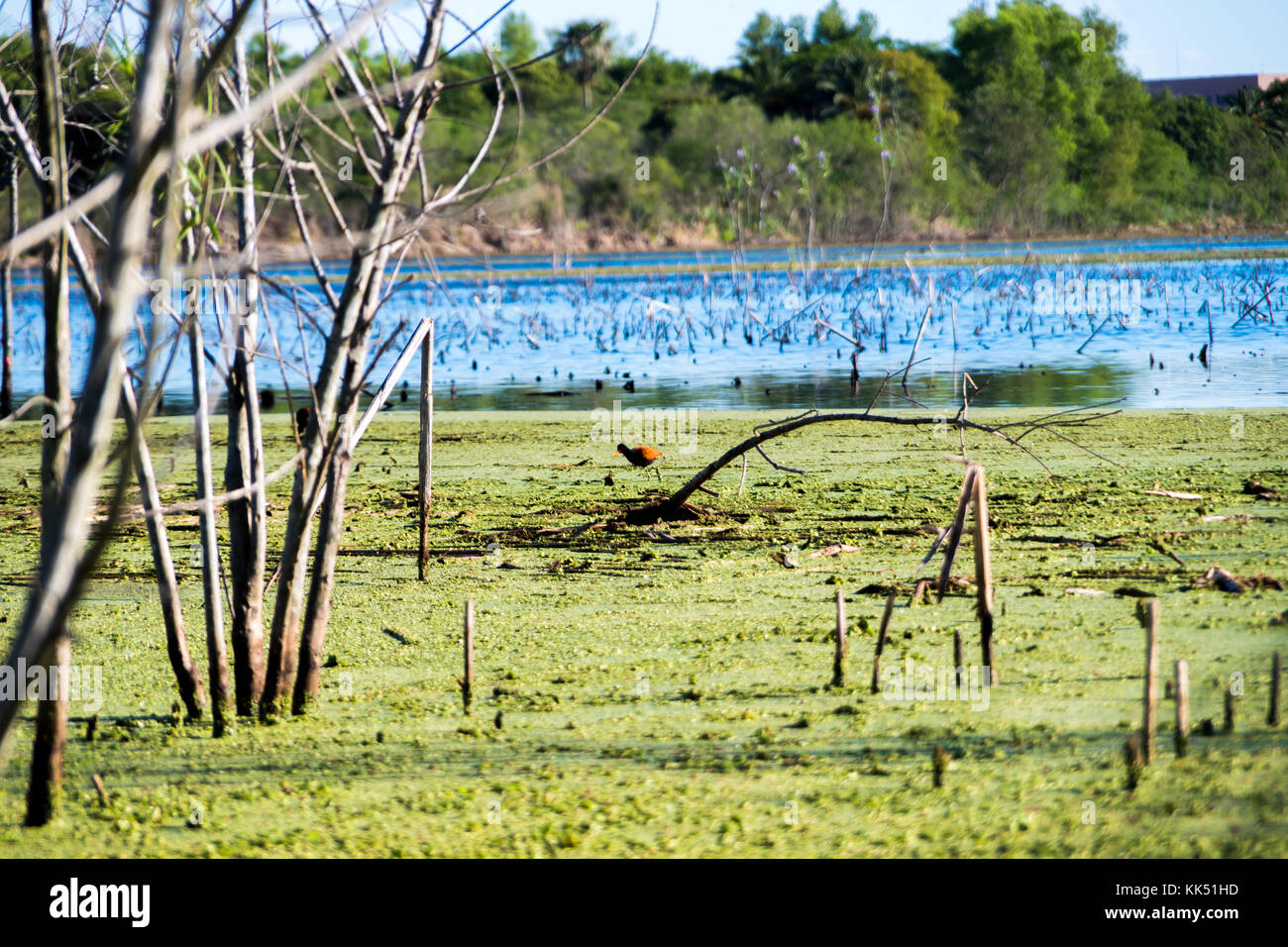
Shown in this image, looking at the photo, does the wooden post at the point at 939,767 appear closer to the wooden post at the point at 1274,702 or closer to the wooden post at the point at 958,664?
the wooden post at the point at 958,664

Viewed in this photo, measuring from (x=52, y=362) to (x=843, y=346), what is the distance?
17.3 meters

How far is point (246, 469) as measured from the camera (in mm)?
3727

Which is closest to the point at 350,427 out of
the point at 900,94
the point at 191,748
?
the point at 191,748

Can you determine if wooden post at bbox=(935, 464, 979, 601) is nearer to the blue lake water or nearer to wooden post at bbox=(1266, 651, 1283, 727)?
wooden post at bbox=(1266, 651, 1283, 727)

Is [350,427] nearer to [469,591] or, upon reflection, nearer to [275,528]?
[469,591]

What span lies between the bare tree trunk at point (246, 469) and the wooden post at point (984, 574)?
197 cm

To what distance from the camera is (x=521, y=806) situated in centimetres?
320

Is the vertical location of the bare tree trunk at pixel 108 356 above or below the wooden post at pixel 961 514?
above

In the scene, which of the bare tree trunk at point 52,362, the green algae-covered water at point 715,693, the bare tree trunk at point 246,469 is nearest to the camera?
the bare tree trunk at point 52,362

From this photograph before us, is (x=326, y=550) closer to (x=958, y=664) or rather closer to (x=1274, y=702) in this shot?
(x=958, y=664)

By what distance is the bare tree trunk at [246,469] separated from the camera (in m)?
3.50

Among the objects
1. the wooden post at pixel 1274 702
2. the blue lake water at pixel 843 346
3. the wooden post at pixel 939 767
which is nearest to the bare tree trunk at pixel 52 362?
the wooden post at pixel 939 767

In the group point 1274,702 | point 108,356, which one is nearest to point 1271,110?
point 1274,702

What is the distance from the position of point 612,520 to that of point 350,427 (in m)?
3.15
